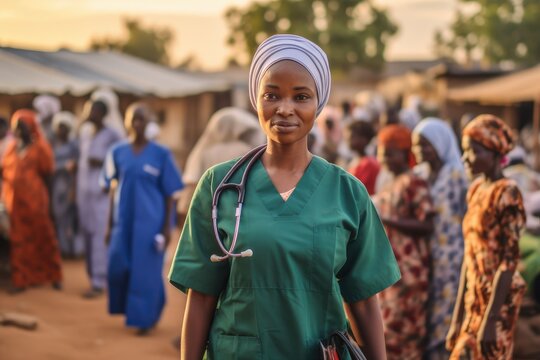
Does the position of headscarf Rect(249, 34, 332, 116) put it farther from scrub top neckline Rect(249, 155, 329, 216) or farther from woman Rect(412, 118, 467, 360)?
woman Rect(412, 118, 467, 360)

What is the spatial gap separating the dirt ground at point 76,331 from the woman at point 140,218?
0.27 metres

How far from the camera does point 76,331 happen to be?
718cm

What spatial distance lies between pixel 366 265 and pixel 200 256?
0.52m

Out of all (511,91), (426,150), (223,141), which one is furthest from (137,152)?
(511,91)

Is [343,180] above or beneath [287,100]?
beneath

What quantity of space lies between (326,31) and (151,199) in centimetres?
3257

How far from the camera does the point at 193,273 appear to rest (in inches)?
95.7

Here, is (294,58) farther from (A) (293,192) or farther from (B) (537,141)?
(B) (537,141)

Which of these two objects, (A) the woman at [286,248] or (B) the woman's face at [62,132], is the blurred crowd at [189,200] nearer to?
(B) the woman's face at [62,132]

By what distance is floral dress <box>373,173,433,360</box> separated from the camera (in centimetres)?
517

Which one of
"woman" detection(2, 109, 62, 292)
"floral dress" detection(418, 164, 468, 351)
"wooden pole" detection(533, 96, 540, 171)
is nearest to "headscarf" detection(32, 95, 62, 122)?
"woman" detection(2, 109, 62, 292)

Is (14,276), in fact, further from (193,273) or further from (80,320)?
(193,273)

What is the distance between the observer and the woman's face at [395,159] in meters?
5.36

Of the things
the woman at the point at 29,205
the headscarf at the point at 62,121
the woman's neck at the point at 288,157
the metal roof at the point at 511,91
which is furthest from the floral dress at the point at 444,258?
the metal roof at the point at 511,91
